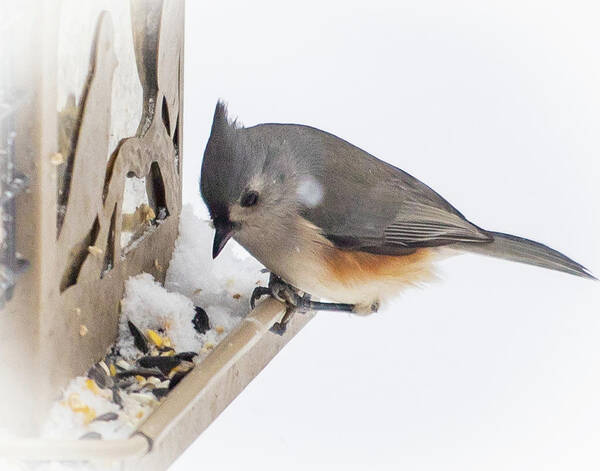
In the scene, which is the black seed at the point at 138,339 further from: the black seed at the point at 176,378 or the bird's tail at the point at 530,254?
the bird's tail at the point at 530,254

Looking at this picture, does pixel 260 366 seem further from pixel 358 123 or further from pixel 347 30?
pixel 347 30

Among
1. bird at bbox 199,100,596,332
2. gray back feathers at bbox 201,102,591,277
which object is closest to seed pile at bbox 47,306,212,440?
bird at bbox 199,100,596,332

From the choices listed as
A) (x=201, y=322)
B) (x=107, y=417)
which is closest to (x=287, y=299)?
(x=201, y=322)

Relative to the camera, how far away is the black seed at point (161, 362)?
7.25 ft

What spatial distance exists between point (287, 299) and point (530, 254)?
0.88 meters

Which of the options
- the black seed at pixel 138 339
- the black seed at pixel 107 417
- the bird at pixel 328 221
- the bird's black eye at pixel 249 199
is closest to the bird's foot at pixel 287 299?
the bird at pixel 328 221

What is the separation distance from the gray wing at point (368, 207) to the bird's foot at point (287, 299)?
7.5 inches

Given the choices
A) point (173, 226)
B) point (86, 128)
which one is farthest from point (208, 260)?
point (86, 128)

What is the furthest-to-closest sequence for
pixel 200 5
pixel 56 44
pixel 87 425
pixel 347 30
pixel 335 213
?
pixel 347 30 → pixel 200 5 → pixel 335 213 → pixel 87 425 → pixel 56 44

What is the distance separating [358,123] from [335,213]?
3.28ft

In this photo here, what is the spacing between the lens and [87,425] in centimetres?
191

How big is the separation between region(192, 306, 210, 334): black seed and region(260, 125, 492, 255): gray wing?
43cm

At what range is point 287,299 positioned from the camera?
8.26ft

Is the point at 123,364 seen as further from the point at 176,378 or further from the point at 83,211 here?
the point at 83,211
